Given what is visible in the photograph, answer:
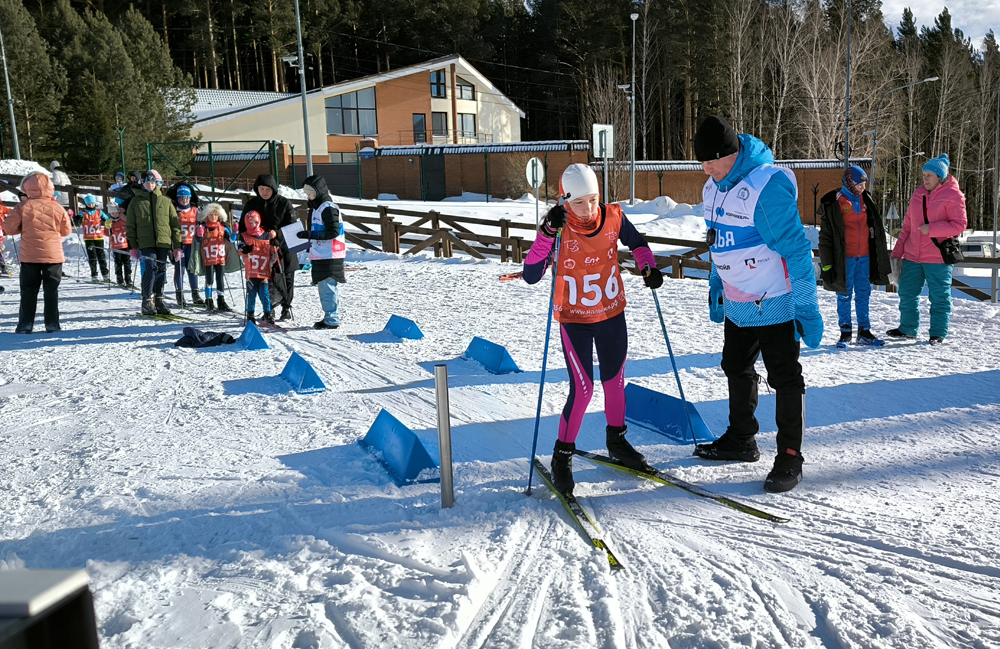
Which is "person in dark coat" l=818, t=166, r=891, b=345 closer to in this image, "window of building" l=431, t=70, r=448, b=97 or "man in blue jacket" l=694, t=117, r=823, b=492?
"man in blue jacket" l=694, t=117, r=823, b=492

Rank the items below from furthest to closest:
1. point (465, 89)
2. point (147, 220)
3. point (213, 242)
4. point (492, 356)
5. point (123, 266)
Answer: point (465, 89), point (123, 266), point (213, 242), point (147, 220), point (492, 356)

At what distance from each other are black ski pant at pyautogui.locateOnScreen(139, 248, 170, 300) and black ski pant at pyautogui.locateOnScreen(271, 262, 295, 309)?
143 centimetres

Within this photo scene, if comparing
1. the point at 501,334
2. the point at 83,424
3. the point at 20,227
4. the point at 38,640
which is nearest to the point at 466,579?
the point at 38,640

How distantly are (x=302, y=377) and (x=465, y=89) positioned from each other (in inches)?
1594

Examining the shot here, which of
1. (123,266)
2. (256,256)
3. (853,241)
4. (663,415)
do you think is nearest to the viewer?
(663,415)

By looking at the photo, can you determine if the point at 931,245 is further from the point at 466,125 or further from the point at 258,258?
the point at 466,125

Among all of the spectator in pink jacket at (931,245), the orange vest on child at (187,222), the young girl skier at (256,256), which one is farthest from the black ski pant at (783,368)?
the orange vest on child at (187,222)

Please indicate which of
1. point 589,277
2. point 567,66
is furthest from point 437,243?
point 567,66

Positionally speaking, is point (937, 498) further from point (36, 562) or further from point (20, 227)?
point (20, 227)

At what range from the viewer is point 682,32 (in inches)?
1736

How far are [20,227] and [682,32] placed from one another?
4246cm

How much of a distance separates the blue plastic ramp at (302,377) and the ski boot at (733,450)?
10.3 feet

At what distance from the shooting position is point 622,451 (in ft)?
13.5

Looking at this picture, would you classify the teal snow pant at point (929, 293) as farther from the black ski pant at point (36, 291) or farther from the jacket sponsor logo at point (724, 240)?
the black ski pant at point (36, 291)
